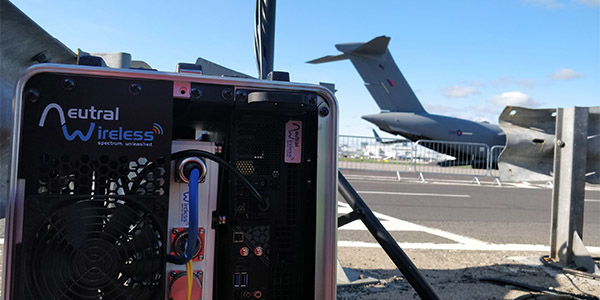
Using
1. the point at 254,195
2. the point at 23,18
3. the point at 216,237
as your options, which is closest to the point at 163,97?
the point at 254,195

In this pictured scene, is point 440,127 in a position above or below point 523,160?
above

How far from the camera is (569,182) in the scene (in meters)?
3.58

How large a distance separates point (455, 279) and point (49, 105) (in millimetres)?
2936

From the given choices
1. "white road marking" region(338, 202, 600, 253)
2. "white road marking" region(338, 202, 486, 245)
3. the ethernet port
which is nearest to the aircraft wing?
"white road marking" region(338, 202, 486, 245)

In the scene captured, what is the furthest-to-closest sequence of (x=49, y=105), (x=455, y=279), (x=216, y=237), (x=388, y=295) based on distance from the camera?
(x=455, y=279), (x=388, y=295), (x=216, y=237), (x=49, y=105)

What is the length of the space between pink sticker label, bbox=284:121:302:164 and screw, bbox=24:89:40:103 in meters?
0.89

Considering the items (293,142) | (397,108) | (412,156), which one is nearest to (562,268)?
(293,142)

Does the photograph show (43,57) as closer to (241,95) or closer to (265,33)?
(241,95)

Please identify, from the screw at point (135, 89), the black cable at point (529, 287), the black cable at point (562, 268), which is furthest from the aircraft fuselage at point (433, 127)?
the screw at point (135, 89)

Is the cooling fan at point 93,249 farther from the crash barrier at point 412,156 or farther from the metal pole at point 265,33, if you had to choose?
the crash barrier at point 412,156

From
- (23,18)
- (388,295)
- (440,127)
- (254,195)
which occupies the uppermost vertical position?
(440,127)

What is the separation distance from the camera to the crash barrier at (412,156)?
1370cm

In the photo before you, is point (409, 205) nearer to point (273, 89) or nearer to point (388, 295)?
point (388, 295)

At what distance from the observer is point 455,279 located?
315 cm
